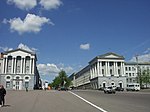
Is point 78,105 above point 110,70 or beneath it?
beneath

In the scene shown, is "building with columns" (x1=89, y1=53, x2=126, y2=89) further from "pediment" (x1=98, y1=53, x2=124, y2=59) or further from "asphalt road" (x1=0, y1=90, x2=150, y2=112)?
"asphalt road" (x1=0, y1=90, x2=150, y2=112)

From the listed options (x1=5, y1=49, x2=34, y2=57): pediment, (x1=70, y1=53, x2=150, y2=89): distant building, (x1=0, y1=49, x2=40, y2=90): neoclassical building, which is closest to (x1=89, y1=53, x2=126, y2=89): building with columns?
(x1=70, y1=53, x2=150, y2=89): distant building

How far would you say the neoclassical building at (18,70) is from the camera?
4466 inches

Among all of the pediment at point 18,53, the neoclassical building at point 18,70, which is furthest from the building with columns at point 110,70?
the pediment at point 18,53

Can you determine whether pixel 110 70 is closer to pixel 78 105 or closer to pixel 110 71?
pixel 110 71

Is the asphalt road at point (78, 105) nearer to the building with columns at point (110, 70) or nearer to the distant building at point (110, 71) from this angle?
the distant building at point (110, 71)

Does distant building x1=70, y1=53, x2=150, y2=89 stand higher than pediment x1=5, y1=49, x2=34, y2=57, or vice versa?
pediment x1=5, y1=49, x2=34, y2=57

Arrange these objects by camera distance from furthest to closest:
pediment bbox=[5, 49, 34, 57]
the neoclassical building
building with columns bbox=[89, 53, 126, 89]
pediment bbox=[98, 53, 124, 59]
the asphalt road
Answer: pediment bbox=[98, 53, 124, 59], building with columns bbox=[89, 53, 126, 89], pediment bbox=[5, 49, 34, 57], the neoclassical building, the asphalt road

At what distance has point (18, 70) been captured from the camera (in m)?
116

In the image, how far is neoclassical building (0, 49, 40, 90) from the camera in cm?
11344

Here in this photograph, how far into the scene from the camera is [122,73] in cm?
12800

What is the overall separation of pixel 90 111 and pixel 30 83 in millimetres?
103671

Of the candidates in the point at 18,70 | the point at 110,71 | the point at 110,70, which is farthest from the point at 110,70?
the point at 18,70

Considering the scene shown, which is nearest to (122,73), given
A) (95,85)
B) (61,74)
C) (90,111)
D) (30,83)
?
(95,85)
